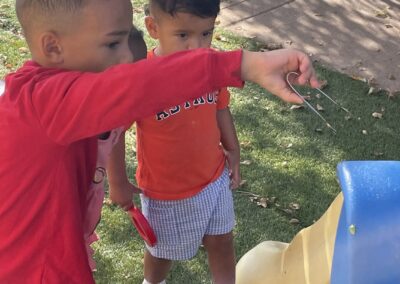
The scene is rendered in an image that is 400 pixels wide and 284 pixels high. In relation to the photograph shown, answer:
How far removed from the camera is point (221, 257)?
2.71m

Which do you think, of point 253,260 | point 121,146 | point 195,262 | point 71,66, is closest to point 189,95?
point 71,66

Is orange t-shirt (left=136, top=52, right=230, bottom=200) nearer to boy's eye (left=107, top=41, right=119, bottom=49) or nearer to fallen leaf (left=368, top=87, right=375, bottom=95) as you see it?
boy's eye (left=107, top=41, right=119, bottom=49)

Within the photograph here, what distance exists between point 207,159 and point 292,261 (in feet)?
1.69

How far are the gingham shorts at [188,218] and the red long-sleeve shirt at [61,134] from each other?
73 centimetres

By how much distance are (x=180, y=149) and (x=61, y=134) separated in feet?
3.14

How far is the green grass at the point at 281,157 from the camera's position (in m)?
3.24

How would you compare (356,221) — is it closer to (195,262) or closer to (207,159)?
(207,159)

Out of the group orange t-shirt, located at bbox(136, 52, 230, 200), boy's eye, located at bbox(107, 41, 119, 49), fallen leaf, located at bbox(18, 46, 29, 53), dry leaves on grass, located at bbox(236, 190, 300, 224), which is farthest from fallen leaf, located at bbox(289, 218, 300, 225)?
fallen leaf, located at bbox(18, 46, 29, 53)

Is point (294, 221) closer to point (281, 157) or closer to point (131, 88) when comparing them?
point (281, 157)

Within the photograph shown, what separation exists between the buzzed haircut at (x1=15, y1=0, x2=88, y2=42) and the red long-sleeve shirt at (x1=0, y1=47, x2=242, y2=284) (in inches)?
4.4

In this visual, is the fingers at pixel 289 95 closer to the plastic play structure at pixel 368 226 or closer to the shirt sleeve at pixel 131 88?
the shirt sleeve at pixel 131 88

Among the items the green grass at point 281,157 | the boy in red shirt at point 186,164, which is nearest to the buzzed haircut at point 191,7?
the boy in red shirt at point 186,164

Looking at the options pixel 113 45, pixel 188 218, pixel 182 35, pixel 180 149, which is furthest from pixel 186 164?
pixel 113 45

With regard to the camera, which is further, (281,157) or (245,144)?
(245,144)
